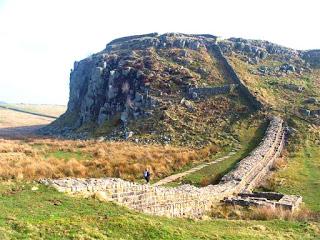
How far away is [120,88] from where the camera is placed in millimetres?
73438

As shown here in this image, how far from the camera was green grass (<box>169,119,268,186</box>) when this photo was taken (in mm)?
Answer: 35750

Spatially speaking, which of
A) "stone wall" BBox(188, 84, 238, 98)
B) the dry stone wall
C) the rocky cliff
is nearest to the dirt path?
the dry stone wall

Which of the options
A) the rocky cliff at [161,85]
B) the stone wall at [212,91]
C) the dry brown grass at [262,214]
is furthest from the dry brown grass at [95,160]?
the stone wall at [212,91]

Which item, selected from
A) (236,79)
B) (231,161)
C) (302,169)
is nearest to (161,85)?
(236,79)

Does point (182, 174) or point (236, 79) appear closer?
point (182, 174)

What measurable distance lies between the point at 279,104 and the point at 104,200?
4675 cm

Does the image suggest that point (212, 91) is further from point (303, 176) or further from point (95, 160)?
point (303, 176)

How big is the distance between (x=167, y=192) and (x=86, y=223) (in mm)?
8223

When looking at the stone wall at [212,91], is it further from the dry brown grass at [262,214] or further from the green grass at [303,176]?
the dry brown grass at [262,214]

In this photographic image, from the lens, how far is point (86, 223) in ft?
51.0

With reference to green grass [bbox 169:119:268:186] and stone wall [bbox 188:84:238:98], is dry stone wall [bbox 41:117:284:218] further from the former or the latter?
stone wall [bbox 188:84:238:98]

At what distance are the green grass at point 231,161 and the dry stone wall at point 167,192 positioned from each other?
5.60ft

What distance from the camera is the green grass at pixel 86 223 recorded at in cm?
1435

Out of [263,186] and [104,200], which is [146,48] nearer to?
[263,186]
